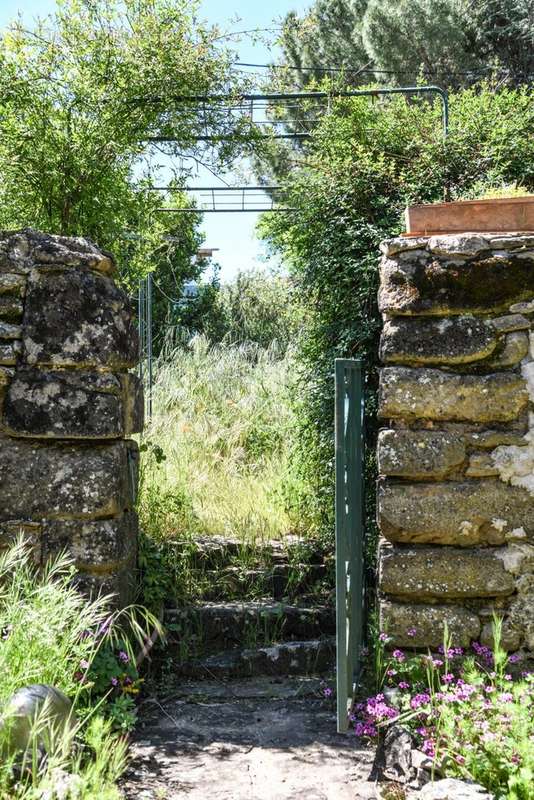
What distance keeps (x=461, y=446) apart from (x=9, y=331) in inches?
81.4

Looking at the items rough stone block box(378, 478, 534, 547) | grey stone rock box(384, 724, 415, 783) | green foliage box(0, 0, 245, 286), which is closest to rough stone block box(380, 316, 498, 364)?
rough stone block box(378, 478, 534, 547)

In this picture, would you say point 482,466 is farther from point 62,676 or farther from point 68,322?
point 68,322

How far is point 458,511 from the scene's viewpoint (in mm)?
3209

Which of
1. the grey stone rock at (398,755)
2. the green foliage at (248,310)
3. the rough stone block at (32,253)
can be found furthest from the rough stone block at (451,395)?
the green foliage at (248,310)

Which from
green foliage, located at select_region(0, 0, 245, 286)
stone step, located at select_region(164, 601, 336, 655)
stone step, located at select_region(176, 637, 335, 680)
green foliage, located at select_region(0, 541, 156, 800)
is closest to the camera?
green foliage, located at select_region(0, 541, 156, 800)

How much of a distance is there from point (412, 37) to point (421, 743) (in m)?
12.4

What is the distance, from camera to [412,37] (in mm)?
12898

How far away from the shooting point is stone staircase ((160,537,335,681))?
4352 mm

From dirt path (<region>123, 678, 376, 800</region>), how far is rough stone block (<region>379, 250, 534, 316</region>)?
6.08 feet

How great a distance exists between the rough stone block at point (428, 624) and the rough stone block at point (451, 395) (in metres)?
0.77

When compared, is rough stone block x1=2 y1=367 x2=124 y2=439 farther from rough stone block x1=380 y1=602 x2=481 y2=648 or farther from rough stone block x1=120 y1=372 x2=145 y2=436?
rough stone block x1=380 y1=602 x2=481 y2=648

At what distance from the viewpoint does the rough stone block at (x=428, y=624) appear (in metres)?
3.22

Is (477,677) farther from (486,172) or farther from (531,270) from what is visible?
(486,172)

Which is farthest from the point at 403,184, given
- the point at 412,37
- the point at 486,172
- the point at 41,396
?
the point at 412,37
